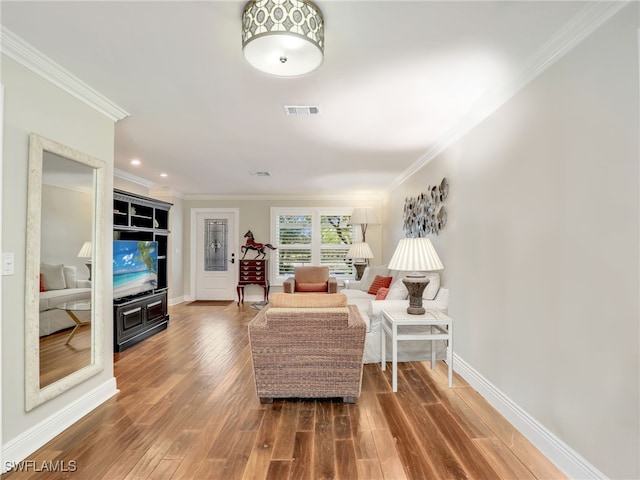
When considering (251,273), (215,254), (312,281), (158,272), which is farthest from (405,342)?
(215,254)

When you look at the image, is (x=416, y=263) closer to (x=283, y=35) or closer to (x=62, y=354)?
(x=283, y=35)

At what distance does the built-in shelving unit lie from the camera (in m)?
4.00

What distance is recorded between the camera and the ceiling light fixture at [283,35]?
5.01 ft

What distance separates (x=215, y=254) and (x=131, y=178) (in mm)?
2623

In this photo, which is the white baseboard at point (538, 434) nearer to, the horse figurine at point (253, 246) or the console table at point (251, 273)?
the console table at point (251, 273)

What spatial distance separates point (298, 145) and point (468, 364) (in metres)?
2.82

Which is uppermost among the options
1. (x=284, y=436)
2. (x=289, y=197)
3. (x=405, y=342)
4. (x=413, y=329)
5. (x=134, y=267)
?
(x=289, y=197)

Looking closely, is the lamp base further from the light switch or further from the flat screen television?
the flat screen television

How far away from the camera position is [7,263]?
6.12 ft

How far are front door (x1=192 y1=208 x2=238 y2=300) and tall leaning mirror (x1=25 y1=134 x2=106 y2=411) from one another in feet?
15.9

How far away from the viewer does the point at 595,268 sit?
5.33 ft

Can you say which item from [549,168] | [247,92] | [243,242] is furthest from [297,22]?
[243,242]

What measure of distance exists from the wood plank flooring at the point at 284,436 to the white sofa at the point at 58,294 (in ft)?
2.33

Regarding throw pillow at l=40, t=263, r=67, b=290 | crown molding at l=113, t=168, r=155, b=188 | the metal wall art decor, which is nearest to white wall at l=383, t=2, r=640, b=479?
the metal wall art decor
